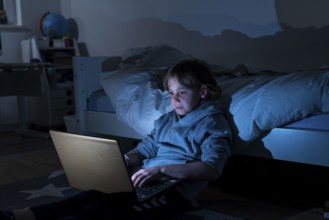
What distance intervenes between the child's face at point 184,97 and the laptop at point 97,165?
262 mm

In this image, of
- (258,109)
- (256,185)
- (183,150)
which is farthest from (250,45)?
(183,150)

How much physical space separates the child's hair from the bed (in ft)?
0.37

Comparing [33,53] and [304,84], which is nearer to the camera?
[304,84]

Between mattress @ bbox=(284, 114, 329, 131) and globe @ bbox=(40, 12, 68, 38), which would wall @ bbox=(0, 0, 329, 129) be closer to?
globe @ bbox=(40, 12, 68, 38)

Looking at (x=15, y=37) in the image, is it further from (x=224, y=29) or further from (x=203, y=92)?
(x=203, y=92)

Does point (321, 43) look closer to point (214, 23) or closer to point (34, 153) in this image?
point (214, 23)

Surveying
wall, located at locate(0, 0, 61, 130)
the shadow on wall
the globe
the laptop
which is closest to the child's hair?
the laptop

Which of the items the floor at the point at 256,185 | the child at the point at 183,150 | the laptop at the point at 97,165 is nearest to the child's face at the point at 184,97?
the child at the point at 183,150

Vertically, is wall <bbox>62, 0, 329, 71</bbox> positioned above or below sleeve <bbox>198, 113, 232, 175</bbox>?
above

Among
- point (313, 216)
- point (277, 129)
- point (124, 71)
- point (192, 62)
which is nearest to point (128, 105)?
point (124, 71)

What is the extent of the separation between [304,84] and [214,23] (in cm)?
150

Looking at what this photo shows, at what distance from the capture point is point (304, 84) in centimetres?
140

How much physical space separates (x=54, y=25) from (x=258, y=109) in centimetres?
261

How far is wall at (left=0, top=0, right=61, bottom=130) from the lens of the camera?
12.0ft
